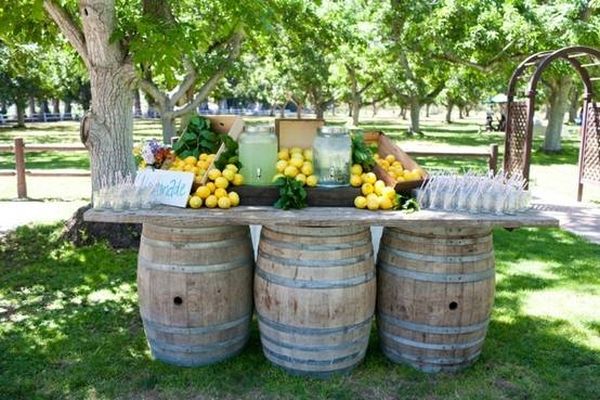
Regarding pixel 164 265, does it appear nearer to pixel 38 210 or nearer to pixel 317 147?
pixel 317 147

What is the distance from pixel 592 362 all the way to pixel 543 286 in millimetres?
1541

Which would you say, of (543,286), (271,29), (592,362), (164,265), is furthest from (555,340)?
(271,29)

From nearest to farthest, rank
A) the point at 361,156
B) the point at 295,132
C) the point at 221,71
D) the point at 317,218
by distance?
the point at 317,218, the point at 361,156, the point at 295,132, the point at 221,71

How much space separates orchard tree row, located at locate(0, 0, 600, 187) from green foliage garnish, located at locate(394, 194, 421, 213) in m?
2.34

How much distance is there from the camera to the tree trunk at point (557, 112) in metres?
17.0

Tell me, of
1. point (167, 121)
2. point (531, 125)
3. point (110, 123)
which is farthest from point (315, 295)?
point (167, 121)

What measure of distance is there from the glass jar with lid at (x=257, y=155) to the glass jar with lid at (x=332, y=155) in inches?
10.8

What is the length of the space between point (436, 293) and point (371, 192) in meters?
0.69

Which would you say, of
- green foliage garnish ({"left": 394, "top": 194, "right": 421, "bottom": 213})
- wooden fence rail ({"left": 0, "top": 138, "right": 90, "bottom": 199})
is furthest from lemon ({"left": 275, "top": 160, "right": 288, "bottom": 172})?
wooden fence rail ({"left": 0, "top": 138, "right": 90, "bottom": 199})

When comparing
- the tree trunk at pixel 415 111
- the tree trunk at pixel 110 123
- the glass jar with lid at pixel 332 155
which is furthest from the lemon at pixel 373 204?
the tree trunk at pixel 415 111

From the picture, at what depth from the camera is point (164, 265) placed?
3.30 meters

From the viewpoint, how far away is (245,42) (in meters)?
11.8

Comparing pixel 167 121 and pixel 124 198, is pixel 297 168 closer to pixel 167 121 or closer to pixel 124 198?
pixel 124 198

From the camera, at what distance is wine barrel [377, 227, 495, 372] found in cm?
325
